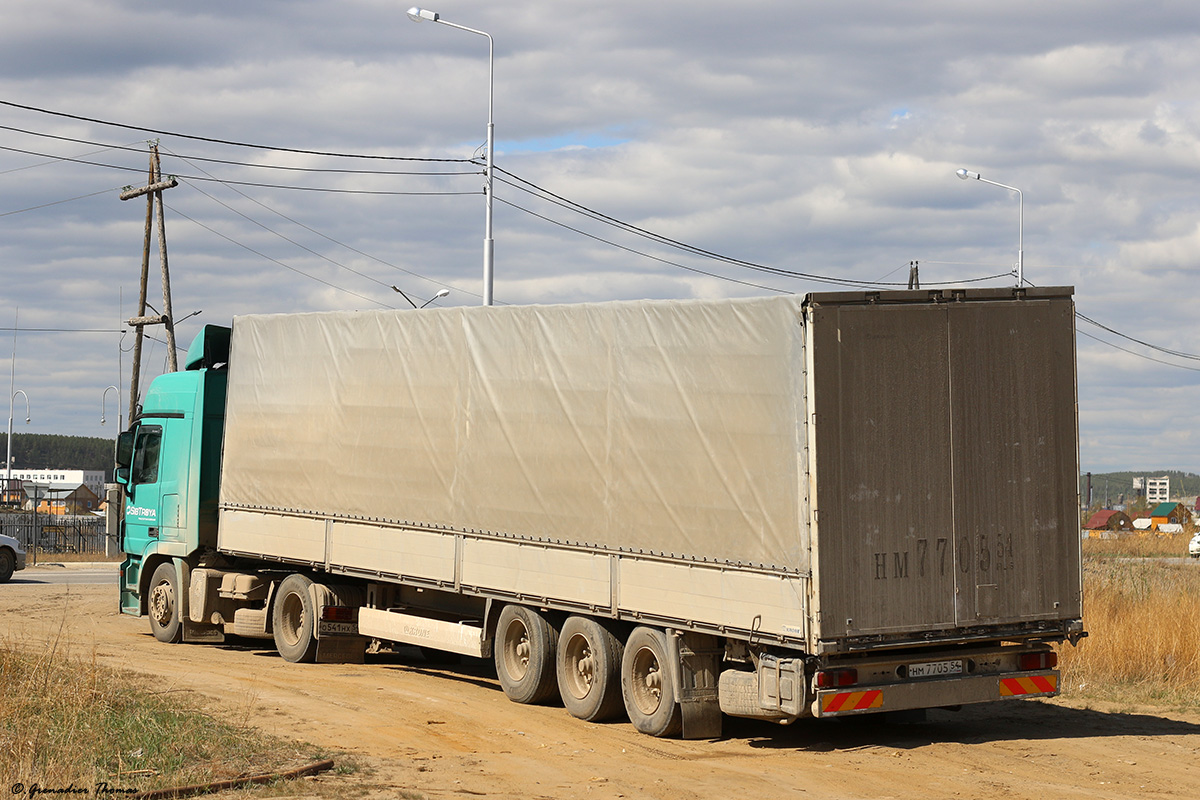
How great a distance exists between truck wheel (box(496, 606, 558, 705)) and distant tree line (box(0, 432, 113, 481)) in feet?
573

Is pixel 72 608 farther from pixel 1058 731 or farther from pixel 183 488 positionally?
pixel 1058 731

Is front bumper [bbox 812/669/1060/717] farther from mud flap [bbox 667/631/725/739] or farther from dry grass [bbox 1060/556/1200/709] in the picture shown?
dry grass [bbox 1060/556/1200/709]

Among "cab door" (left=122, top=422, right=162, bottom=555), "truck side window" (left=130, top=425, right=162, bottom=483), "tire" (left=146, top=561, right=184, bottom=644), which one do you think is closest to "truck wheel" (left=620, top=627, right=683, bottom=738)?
"tire" (left=146, top=561, right=184, bottom=644)

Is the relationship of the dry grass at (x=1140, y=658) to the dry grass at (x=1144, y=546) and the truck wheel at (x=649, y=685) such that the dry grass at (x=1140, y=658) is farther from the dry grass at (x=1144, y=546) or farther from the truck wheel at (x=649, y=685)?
the dry grass at (x=1144, y=546)

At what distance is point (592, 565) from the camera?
1134 cm

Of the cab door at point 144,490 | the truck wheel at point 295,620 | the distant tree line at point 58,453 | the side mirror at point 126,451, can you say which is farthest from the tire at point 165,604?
the distant tree line at point 58,453

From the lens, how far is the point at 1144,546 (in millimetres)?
47781

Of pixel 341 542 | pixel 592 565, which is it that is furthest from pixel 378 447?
pixel 592 565

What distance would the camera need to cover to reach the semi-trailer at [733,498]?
955 cm

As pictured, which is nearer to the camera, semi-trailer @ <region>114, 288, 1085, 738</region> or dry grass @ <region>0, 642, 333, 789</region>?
dry grass @ <region>0, 642, 333, 789</region>

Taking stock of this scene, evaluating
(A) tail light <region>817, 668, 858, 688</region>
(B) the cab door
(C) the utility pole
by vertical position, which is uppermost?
(C) the utility pole

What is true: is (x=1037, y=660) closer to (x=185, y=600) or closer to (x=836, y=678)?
(x=836, y=678)

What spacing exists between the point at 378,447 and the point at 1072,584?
7.38m

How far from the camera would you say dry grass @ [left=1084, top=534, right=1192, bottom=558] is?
43.1 metres
